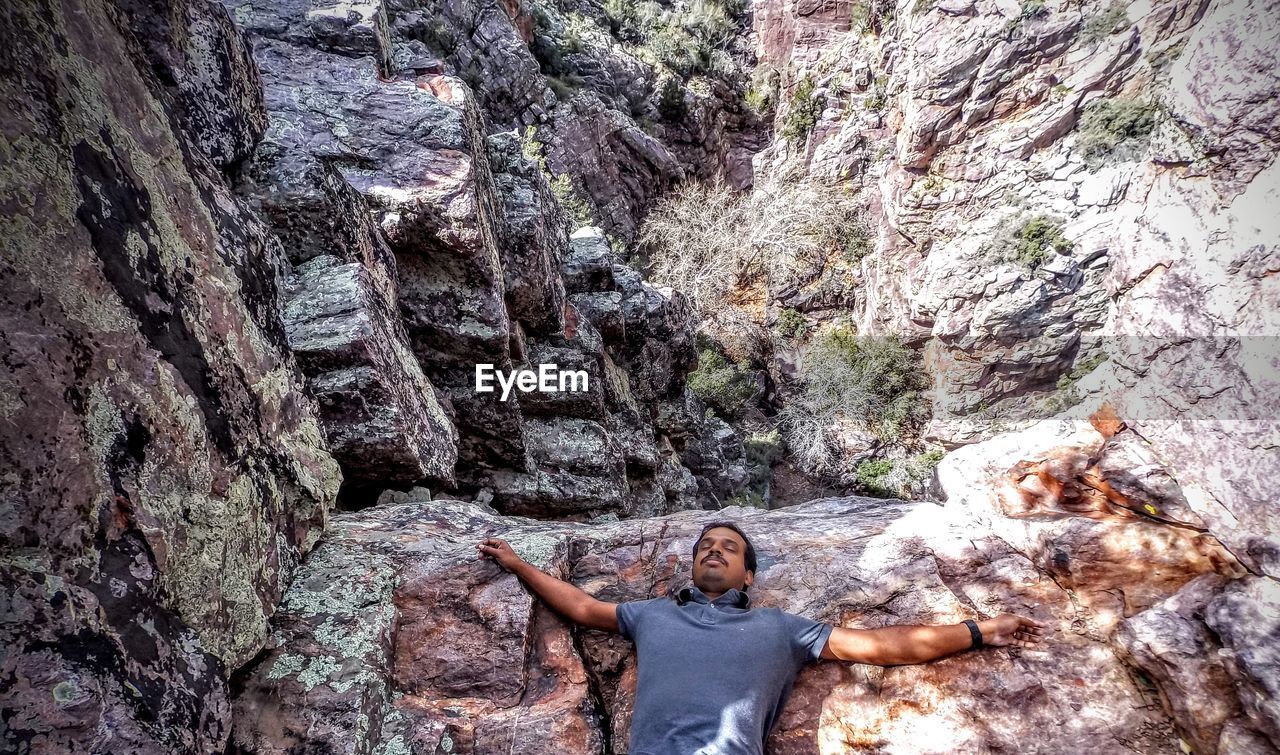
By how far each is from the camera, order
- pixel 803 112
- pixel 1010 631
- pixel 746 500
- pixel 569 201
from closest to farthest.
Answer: pixel 1010 631
pixel 746 500
pixel 569 201
pixel 803 112

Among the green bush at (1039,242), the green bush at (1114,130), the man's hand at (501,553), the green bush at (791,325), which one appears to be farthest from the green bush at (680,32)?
the man's hand at (501,553)

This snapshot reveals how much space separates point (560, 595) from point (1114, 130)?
52.2ft

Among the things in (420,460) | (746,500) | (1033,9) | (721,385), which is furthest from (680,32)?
(420,460)

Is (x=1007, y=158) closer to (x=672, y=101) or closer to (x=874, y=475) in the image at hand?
(x=874, y=475)

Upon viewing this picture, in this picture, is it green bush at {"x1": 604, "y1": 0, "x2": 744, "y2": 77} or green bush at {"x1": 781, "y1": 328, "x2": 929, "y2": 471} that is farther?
green bush at {"x1": 604, "y1": 0, "x2": 744, "y2": 77}

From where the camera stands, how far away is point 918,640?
2.28 meters

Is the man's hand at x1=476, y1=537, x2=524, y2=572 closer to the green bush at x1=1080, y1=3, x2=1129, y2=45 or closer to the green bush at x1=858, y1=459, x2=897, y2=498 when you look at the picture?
the green bush at x1=858, y1=459, x2=897, y2=498

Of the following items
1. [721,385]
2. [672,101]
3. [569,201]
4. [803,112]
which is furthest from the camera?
[803,112]

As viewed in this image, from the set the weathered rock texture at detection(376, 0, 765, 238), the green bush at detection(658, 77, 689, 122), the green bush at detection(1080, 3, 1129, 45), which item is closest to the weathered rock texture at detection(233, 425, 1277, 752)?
the weathered rock texture at detection(376, 0, 765, 238)

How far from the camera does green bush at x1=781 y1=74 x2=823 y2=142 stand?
811 inches

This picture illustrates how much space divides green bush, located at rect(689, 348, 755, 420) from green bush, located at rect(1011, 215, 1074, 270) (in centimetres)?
767

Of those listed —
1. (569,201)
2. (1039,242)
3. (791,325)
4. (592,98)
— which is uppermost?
(592,98)

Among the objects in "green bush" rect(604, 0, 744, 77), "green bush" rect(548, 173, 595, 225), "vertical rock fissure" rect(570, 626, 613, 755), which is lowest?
"vertical rock fissure" rect(570, 626, 613, 755)

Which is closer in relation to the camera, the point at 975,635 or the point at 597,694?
the point at 975,635
